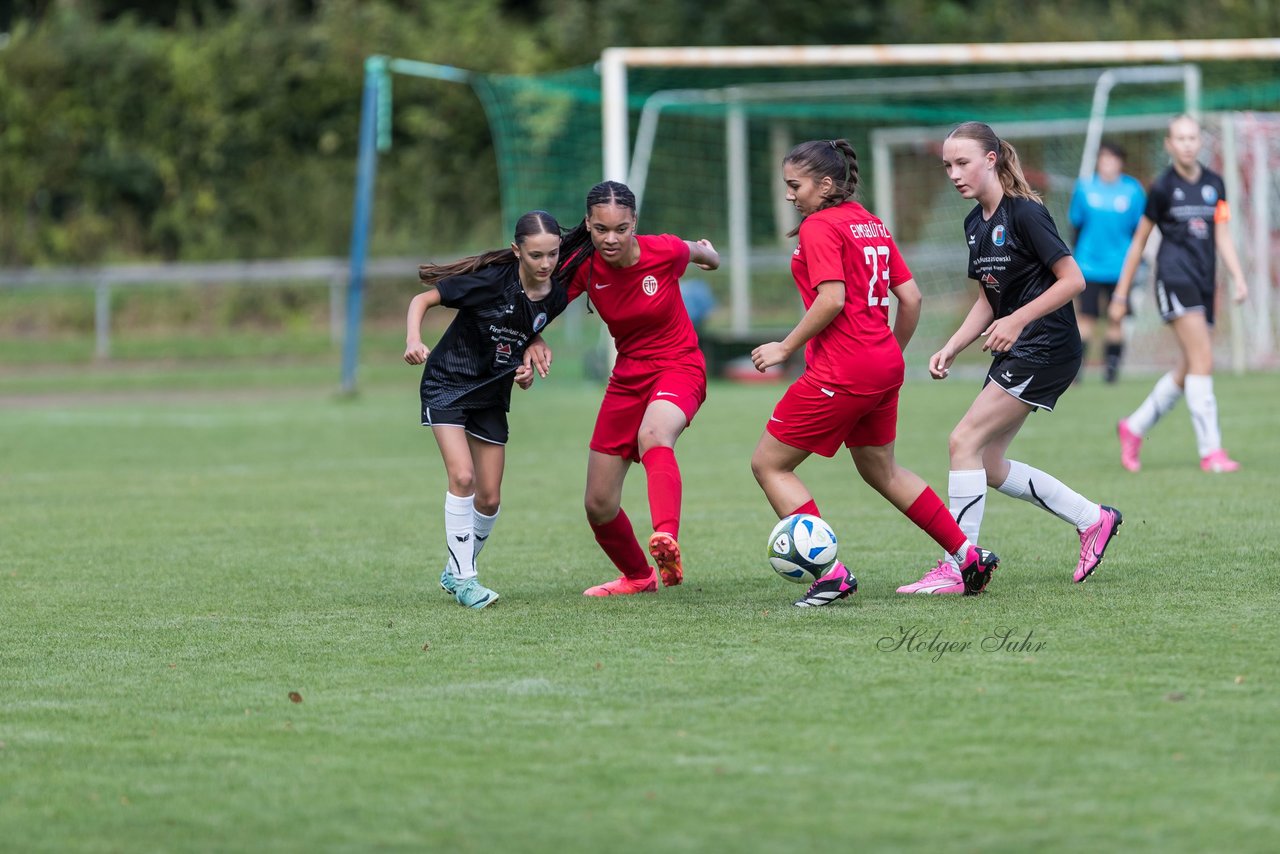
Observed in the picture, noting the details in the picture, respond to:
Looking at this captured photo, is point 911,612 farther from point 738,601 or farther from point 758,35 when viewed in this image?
point 758,35

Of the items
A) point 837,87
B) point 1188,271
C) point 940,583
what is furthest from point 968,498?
point 837,87

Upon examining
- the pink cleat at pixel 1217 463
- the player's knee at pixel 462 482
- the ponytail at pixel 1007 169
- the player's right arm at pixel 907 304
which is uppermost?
the ponytail at pixel 1007 169

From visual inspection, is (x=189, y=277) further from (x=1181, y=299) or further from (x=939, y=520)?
(x=939, y=520)

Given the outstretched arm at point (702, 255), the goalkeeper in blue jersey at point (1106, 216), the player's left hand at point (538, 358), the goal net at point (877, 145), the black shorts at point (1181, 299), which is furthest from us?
the goal net at point (877, 145)

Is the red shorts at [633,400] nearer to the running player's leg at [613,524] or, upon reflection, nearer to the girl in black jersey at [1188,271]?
the running player's leg at [613,524]

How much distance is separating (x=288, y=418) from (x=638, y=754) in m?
12.9

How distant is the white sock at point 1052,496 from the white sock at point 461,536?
6.81ft

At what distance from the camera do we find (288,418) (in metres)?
16.8

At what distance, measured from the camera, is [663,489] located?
6.40 m

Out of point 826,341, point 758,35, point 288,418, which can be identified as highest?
point 758,35

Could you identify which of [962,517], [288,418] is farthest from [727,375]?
[962,517]

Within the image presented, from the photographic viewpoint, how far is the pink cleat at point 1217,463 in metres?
10.2

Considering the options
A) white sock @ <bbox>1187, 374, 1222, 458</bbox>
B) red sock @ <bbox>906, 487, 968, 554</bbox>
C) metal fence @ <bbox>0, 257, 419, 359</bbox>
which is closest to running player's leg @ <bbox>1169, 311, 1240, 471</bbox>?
white sock @ <bbox>1187, 374, 1222, 458</bbox>

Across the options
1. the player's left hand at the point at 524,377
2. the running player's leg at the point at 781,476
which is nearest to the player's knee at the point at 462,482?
the player's left hand at the point at 524,377
